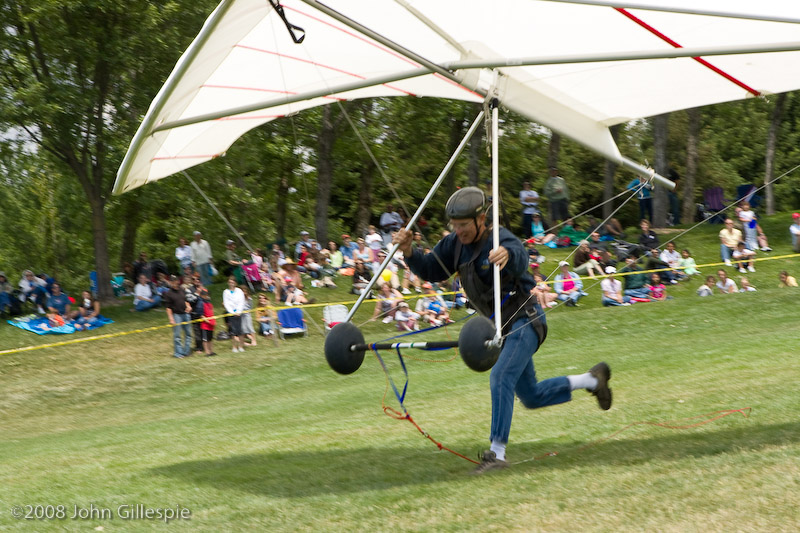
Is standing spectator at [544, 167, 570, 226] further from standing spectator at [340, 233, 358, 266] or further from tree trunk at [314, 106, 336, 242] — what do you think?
tree trunk at [314, 106, 336, 242]

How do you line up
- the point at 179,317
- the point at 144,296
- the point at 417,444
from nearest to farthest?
the point at 417,444, the point at 179,317, the point at 144,296

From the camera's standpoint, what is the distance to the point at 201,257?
23.8 m

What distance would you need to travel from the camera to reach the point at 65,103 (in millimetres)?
22859

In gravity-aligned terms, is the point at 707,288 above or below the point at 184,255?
below

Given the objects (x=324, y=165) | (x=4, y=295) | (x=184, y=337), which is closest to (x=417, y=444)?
(x=184, y=337)

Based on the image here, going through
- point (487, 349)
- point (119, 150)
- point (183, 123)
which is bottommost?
point (487, 349)

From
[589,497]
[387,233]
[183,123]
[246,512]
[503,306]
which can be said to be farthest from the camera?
[387,233]

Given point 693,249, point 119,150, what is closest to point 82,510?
point 119,150

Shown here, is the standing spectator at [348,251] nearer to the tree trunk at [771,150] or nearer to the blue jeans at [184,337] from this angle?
the blue jeans at [184,337]

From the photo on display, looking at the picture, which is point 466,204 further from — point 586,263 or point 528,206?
point 528,206

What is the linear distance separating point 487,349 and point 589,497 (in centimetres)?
117

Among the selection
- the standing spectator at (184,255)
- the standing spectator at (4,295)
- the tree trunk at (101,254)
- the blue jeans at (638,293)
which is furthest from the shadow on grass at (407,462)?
the tree trunk at (101,254)

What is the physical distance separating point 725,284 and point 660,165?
758 cm

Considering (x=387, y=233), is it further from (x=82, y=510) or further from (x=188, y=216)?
(x=82, y=510)
